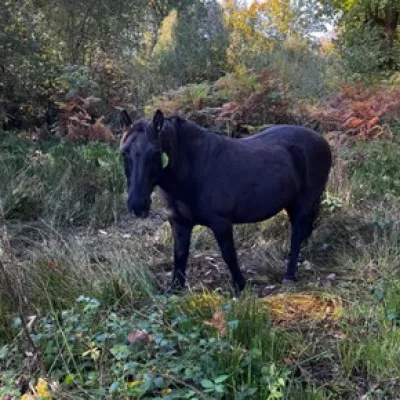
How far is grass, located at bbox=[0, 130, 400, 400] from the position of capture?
2.74 meters

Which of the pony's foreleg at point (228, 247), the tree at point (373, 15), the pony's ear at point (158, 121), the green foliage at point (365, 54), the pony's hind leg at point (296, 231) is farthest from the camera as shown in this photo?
the tree at point (373, 15)

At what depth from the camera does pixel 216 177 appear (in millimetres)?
4082

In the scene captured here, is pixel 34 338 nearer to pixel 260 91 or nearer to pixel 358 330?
pixel 358 330

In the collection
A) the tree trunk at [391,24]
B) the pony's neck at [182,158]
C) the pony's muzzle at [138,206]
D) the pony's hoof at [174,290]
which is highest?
the tree trunk at [391,24]

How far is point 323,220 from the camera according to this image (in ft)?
17.9

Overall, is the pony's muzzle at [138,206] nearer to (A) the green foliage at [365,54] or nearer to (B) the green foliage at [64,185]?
(B) the green foliage at [64,185]

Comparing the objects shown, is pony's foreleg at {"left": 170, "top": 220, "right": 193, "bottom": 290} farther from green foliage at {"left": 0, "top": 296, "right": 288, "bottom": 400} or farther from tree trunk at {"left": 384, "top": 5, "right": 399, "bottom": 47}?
tree trunk at {"left": 384, "top": 5, "right": 399, "bottom": 47}

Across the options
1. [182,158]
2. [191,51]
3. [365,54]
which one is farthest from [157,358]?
[365,54]

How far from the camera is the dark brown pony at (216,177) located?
361 centimetres

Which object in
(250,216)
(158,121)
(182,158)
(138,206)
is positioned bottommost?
(250,216)

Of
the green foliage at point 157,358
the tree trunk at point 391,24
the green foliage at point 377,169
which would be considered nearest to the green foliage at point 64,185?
the green foliage at point 377,169

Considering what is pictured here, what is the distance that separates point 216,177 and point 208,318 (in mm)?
1136

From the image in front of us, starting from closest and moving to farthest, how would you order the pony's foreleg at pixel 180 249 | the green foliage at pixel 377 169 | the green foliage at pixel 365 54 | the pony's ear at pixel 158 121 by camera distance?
the pony's ear at pixel 158 121 < the pony's foreleg at pixel 180 249 < the green foliage at pixel 377 169 < the green foliage at pixel 365 54

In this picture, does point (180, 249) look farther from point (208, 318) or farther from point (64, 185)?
point (64, 185)
